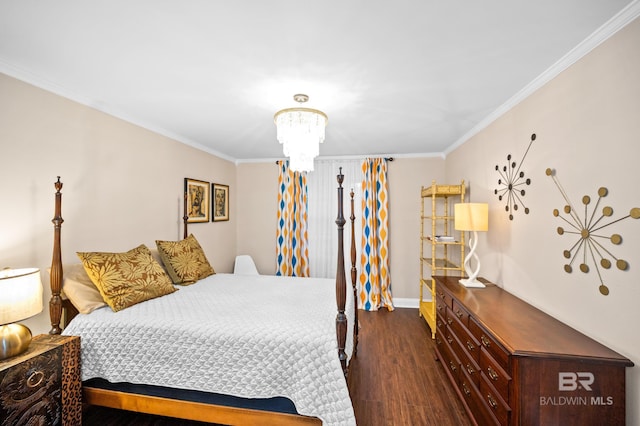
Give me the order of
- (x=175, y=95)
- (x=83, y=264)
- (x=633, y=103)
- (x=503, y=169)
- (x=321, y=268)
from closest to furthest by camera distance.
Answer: (x=633, y=103) < (x=83, y=264) < (x=175, y=95) < (x=503, y=169) < (x=321, y=268)

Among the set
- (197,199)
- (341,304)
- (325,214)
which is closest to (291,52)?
(341,304)

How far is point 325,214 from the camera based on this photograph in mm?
4824

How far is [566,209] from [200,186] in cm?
405

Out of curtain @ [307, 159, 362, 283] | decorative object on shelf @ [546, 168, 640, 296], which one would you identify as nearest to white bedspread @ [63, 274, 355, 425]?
decorative object on shelf @ [546, 168, 640, 296]

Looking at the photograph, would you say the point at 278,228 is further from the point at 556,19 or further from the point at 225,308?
the point at 556,19

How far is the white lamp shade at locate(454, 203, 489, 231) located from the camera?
2.65 m

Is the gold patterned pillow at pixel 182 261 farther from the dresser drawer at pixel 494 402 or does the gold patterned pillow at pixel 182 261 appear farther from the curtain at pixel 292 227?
the dresser drawer at pixel 494 402

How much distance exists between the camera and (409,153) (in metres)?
4.55

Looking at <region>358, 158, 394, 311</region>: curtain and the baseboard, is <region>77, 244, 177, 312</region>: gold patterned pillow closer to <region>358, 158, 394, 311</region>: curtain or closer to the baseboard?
<region>358, 158, 394, 311</region>: curtain

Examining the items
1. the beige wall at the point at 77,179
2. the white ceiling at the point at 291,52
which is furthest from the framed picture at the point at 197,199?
the white ceiling at the point at 291,52

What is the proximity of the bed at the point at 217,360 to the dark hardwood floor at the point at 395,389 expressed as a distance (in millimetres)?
285

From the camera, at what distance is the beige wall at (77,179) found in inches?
78.1

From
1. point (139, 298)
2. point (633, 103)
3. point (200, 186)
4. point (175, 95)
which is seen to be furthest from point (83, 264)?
point (633, 103)

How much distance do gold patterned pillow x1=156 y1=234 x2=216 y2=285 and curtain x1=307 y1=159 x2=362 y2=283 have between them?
2042mm
